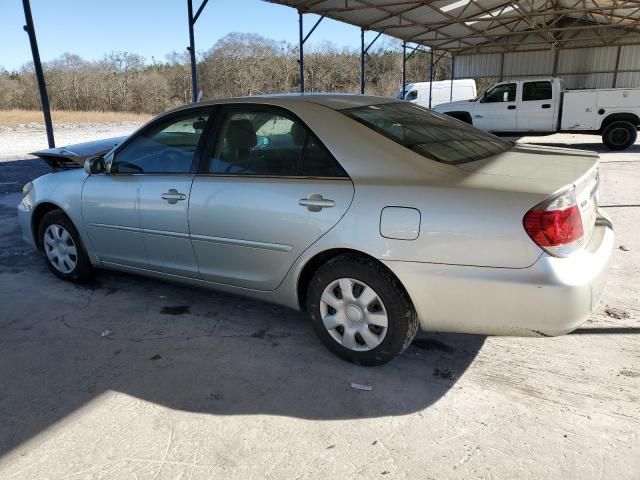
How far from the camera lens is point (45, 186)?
4371 mm

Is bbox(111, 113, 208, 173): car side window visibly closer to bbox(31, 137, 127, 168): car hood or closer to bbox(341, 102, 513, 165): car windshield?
bbox(341, 102, 513, 165): car windshield

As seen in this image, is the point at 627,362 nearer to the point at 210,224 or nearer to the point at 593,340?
the point at 593,340

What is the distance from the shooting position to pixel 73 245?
Result: 4305 millimetres

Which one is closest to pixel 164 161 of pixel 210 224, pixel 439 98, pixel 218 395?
pixel 210 224

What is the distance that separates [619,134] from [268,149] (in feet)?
44.5

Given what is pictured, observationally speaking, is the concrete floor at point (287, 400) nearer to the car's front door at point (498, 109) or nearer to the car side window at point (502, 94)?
the car's front door at point (498, 109)

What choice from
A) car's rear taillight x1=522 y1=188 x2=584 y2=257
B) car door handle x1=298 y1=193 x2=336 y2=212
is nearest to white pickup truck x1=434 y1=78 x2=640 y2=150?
car's rear taillight x1=522 y1=188 x2=584 y2=257

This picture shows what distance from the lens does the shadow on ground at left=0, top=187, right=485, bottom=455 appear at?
2.66m

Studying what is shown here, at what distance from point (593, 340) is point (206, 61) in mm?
58464

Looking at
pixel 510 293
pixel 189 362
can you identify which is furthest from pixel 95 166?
pixel 510 293

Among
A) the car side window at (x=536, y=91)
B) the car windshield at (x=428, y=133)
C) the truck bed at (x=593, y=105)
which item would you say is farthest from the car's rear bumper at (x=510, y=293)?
the car side window at (x=536, y=91)

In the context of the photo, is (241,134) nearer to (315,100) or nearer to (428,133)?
(315,100)

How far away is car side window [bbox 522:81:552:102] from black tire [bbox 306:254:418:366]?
13.8 m

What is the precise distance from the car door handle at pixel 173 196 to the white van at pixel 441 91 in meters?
23.9
